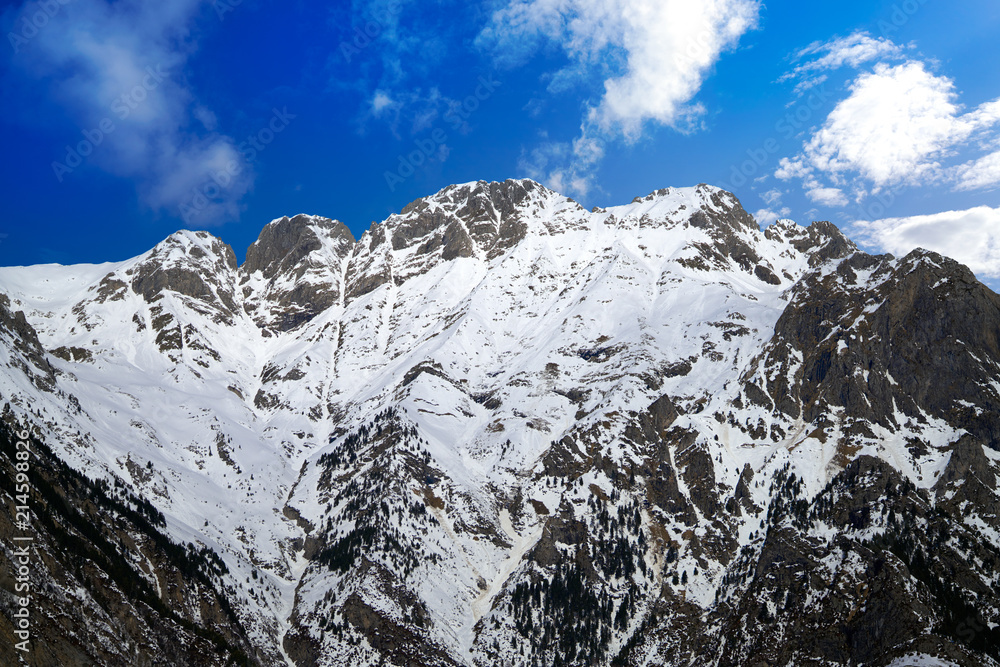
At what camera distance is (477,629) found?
191500mm

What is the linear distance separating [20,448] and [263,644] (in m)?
62.3

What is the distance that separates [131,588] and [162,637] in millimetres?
9989

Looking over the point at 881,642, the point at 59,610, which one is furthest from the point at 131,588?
the point at 881,642

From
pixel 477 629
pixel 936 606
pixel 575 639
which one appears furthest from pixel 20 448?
pixel 936 606

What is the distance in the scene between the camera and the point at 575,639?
608ft

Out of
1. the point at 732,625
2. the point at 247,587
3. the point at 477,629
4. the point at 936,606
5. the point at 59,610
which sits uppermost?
the point at 936,606

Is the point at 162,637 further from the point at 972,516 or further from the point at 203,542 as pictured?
the point at 972,516

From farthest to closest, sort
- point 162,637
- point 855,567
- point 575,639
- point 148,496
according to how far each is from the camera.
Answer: point 148,496
point 575,639
point 855,567
point 162,637

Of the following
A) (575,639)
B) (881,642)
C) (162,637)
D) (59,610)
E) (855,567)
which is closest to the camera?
(59,610)

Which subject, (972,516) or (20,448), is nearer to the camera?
(20,448)

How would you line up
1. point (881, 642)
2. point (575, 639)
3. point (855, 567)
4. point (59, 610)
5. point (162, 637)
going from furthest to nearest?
point (575, 639)
point (855, 567)
point (881, 642)
point (162, 637)
point (59, 610)

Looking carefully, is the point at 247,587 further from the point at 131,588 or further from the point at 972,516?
the point at 972,516

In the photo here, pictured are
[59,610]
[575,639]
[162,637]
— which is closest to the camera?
[59,610]

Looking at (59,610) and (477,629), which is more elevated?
(477,629)
